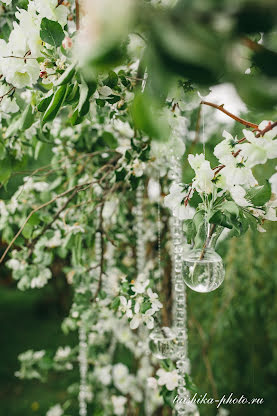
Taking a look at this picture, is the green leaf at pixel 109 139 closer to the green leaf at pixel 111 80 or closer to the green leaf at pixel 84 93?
the green leaf at pixel 111 80

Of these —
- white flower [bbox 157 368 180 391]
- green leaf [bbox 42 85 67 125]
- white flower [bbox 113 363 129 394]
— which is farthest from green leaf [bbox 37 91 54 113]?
white flower [bbox 113 363 129 394]

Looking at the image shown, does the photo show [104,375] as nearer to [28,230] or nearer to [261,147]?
[28,230]

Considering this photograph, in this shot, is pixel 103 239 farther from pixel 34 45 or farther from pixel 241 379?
pixel 241 379

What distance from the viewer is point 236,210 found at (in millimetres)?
693

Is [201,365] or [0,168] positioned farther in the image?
[201,365]

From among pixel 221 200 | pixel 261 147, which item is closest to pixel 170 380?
pixel 221 200

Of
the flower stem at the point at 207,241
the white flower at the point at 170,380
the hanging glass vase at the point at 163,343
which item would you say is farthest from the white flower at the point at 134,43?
the white flower at the point at 170,380

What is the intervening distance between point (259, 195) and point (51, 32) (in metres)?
0.48

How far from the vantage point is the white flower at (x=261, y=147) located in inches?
26.0

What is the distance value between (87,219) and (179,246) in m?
0.44

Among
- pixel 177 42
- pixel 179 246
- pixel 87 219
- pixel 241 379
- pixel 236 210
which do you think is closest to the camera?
pixel 177 42

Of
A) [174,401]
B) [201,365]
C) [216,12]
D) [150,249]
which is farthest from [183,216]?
[201,365]

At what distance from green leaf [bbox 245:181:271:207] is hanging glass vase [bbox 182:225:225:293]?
0.09 m

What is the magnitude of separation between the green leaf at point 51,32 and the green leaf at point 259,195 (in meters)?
0.45
